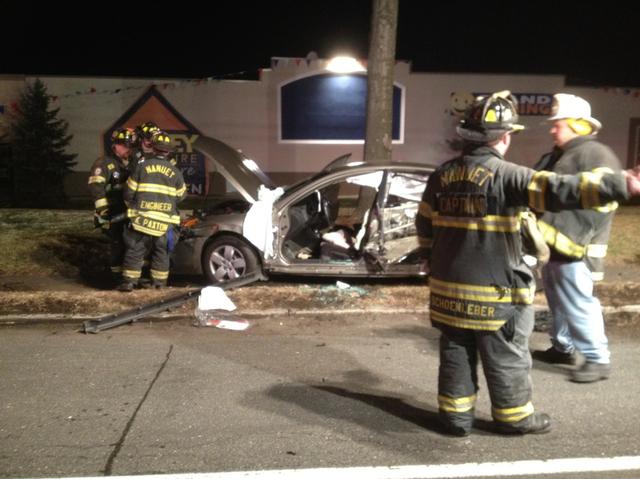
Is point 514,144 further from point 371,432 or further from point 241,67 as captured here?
point 371,432

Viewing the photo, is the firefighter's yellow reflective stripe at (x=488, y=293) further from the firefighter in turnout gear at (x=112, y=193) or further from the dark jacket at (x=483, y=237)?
the firefighter in turnout gear at (x=112, y=193)

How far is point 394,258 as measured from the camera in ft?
22.6

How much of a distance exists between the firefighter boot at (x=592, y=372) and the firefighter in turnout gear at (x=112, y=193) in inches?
194

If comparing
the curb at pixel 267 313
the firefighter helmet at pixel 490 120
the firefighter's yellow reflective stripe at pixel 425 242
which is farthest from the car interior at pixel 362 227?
the firefighter helmet at pixel 490 120

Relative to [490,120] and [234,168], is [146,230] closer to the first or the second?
[234,168]

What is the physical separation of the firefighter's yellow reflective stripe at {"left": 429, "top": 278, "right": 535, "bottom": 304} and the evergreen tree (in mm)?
15544

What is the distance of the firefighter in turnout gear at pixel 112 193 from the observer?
745 cm

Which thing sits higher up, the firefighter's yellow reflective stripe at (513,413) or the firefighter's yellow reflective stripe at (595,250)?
the firefighter's yellow reflective stripe at (595,250)

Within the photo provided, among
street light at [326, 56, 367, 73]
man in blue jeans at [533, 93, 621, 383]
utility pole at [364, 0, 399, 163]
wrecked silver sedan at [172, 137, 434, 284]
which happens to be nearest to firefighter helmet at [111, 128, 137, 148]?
wrecked silver sedan at [172, 137, 434, 284]

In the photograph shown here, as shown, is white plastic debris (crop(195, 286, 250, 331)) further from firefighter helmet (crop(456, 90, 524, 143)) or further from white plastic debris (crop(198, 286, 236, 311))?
firefighter helmet (crop(456, 90, 524, 143))

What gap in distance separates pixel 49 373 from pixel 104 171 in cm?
330

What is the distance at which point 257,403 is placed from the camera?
13.7 feet

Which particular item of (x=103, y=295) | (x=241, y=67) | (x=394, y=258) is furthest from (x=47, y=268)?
(x=241, y=67)

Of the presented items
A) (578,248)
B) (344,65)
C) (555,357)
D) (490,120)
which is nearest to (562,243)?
(578,248)
